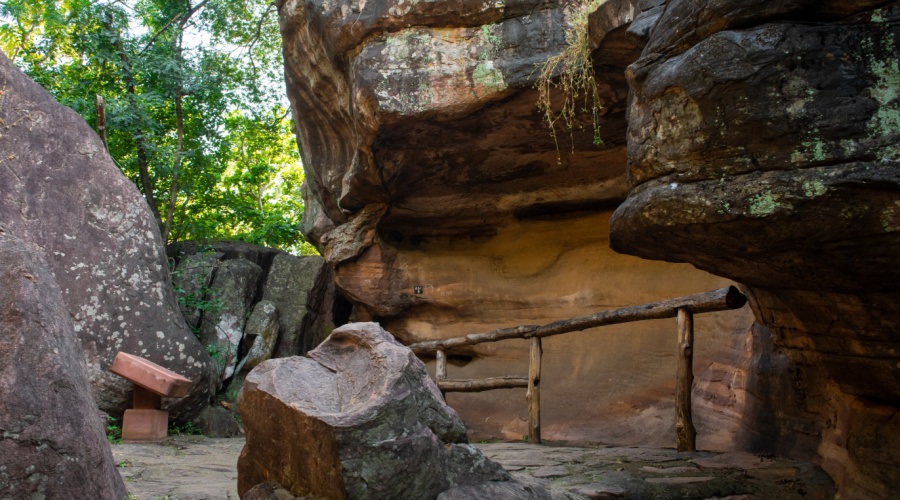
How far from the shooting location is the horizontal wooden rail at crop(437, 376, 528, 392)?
6730mm

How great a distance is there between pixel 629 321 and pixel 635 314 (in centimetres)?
50

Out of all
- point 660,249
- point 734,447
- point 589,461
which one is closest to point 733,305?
point 734,447

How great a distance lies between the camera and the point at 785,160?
2.72 meters

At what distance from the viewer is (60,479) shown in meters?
2.15

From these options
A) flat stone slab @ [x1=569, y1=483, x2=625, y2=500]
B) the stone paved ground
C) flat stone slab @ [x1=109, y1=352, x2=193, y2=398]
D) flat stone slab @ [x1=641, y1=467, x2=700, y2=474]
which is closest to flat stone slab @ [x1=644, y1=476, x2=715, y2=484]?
the stone paved ground

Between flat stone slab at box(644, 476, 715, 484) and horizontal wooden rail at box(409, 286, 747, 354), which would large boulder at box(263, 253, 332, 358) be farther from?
flat stone slab at box(644, 476, 715, 484)

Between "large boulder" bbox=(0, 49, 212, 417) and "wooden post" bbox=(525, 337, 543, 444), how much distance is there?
11.9 ft

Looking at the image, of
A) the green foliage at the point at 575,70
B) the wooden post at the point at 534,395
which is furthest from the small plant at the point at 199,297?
the green foliage at the point at 575,70

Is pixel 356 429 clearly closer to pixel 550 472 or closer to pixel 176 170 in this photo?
pixel 550 472

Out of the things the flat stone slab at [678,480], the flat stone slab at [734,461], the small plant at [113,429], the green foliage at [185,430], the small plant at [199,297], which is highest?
the small plant at [199,297]

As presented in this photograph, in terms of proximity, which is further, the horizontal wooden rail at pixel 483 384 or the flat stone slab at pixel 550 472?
the horizontal wooden rail at pixel 483 384

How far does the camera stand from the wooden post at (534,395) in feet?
20.6

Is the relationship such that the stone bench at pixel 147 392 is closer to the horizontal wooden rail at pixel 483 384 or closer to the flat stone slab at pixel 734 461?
the horizontal wooden rail at pixel 483 384

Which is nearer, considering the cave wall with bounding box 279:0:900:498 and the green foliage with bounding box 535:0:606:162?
the cave wall with bounding box 279:0:900:498
